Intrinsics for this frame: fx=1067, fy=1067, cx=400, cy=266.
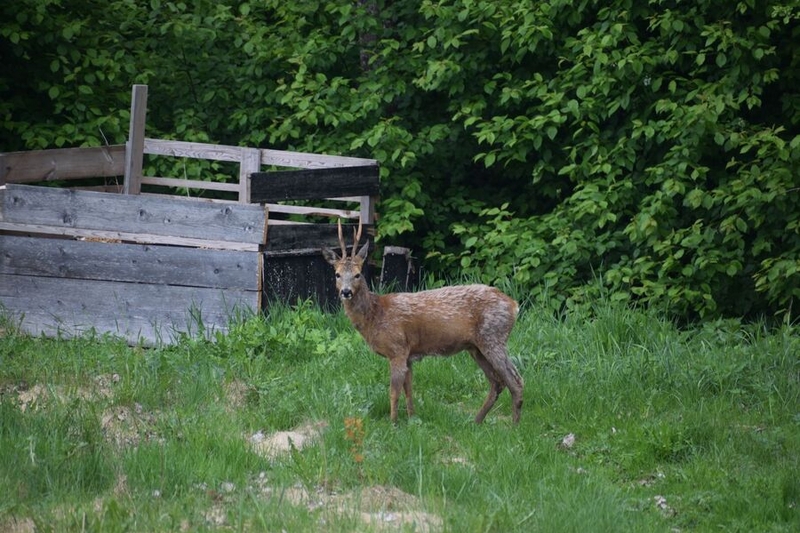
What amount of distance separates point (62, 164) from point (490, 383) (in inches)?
228

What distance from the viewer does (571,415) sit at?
780cm

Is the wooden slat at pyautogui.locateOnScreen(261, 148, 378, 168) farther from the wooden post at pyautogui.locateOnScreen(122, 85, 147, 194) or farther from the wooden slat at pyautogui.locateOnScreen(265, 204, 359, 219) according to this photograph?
the wooden post at pyautogui.locateOnScreen(122, 85, 147, 194)

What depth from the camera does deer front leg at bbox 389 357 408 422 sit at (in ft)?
24.6

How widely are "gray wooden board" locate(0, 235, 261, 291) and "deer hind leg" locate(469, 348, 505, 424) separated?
2.45m

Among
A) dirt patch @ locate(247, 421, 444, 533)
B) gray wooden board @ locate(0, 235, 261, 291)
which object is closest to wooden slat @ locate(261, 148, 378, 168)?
gray wooden board @ locate(0, 235, 261, 291)

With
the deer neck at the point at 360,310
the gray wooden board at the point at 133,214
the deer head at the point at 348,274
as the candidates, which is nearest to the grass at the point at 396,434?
the deer neck at the point at 360,310

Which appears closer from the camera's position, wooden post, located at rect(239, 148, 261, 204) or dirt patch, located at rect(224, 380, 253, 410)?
dirt patch, located at rect(224, 380, 253, 410)

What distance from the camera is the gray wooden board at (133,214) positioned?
9.61 metres

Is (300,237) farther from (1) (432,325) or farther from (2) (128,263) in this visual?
(1) (432,325)

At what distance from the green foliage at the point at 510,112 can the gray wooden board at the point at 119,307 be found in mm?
2716

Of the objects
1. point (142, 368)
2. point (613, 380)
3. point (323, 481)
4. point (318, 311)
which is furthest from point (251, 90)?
point (323, 481)

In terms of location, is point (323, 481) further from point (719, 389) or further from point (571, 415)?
point (719, 389)

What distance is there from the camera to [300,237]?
10.3 metres

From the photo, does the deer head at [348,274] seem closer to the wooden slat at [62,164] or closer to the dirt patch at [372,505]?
the dirt patch at [372,505]
